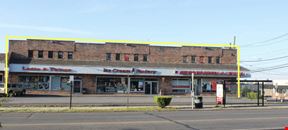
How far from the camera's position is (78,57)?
58.8 meters

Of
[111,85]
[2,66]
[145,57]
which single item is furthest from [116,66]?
[2,66]

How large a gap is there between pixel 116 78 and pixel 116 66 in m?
1.91

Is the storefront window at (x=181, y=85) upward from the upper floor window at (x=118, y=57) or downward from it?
downward

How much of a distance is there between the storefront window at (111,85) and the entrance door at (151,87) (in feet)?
10.2

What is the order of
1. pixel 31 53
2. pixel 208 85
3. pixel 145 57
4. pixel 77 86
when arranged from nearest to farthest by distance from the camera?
pixel 77 86, pixel 31 53, pixel 145 57, pixel 208 85

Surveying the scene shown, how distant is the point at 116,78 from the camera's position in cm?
5822

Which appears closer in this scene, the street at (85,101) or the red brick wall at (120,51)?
the street at (85,101)

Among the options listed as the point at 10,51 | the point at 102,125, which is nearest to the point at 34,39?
the point at 10,51

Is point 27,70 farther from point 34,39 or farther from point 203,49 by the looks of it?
point 203,49

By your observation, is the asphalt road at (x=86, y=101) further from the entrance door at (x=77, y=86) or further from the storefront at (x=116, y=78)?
the entrance door at (x=77, y=86)

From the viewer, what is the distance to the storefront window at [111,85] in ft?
189

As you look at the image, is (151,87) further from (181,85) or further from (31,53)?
(31,53)

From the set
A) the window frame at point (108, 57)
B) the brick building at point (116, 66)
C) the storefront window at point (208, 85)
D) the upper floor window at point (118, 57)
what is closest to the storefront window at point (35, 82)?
the brick building at point (116, 66)

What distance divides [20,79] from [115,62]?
12812 mm
